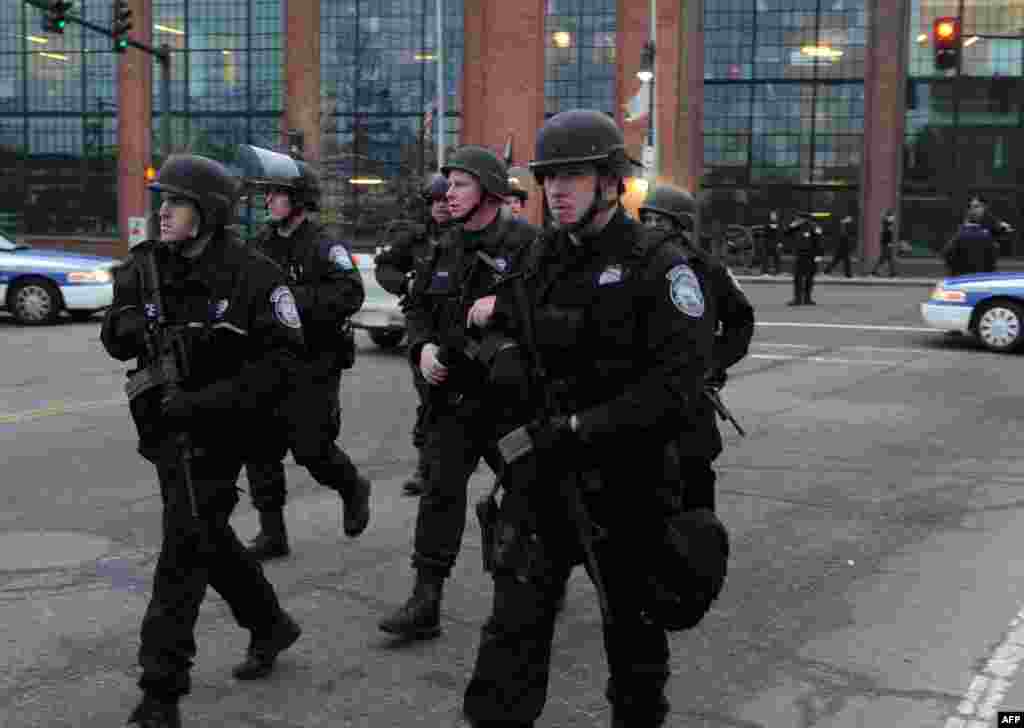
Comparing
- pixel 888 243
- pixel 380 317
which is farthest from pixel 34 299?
pixel 888 243

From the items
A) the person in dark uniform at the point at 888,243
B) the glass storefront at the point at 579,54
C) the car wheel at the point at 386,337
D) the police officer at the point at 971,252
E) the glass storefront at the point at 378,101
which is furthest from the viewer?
the glass storefront at the point at 378,101

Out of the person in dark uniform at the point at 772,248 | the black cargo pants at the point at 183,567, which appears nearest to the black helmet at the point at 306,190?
the black cargo pants at the point at 183,567

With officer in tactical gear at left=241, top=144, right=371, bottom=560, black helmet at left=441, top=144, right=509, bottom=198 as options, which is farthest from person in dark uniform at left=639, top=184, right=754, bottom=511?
officer in tactical gear at left=241, top=144, right=371, bottom=560

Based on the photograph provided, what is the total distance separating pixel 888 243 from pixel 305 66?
21.6 m

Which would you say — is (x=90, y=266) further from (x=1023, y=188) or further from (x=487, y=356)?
(x=1023, y=188)

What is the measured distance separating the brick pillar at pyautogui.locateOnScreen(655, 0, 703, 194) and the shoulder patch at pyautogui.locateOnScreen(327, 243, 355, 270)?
109ft

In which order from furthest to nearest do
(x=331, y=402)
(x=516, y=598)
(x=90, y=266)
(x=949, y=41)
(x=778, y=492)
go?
(x=949, y=41), (x=90, y=266), (x=778, y=492), (x=331, y=402), (x=516, y=598)

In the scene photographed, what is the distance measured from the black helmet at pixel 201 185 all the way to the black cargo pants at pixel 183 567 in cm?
84

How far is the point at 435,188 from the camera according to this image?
21.0 ft

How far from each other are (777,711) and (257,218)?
107 feet

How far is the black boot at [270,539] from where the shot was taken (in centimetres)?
591

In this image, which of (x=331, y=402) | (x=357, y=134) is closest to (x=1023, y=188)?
(x=357, y=134)

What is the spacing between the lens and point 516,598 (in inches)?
124

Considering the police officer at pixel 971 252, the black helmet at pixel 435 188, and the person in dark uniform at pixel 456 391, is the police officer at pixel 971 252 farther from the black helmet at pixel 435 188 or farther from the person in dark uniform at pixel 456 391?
the person in dark uniform at pixel 456 391
